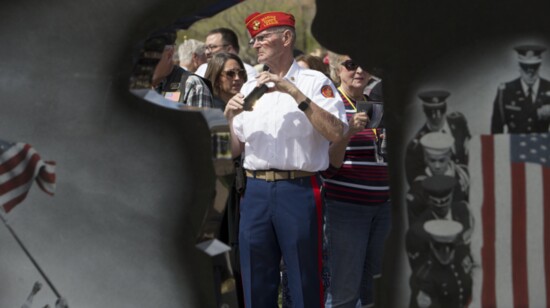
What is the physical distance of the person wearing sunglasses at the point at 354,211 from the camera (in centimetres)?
552

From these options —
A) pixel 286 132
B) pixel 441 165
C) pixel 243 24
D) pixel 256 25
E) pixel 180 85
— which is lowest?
pixel 441 165

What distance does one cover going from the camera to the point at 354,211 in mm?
5594

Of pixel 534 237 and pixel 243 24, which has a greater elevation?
pixel 243 24

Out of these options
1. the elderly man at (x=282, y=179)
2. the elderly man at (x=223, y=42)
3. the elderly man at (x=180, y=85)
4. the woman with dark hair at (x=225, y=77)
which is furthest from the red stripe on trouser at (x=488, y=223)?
the elderly man at (x=223, y=42)

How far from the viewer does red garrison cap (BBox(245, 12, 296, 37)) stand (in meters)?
5.14

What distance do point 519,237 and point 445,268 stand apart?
1.11 feet

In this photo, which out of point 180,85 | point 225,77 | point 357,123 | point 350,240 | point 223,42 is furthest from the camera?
point 223,42

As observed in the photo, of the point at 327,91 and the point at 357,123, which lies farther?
the point at 357,123

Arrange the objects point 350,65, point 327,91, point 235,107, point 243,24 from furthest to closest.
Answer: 1. point 243,24
2. point 350,65
3. point 327,91
4. point 235,107

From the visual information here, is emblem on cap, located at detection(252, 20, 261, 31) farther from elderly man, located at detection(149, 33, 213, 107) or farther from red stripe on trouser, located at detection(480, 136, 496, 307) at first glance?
red stripe on trouser, located at detection(480, 136, 496, 307)

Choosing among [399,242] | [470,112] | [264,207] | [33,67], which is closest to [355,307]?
[264,207]

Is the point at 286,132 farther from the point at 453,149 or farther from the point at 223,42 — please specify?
the point at 223,42

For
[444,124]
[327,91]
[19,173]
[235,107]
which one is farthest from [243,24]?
[444,124]

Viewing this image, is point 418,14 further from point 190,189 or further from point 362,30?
point 190,189
